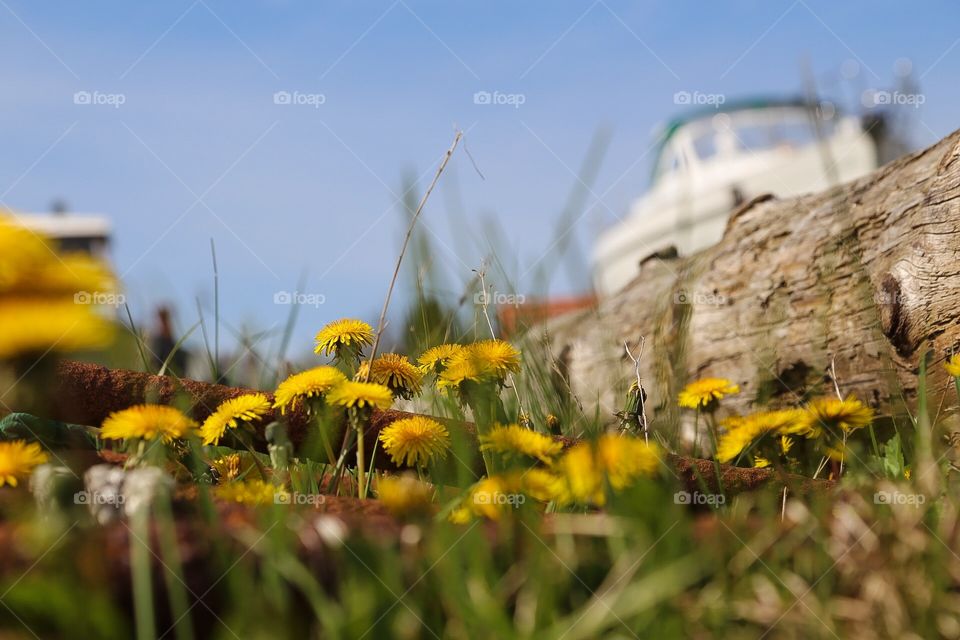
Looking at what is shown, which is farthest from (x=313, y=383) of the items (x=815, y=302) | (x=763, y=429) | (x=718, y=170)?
(x=718, y=170)

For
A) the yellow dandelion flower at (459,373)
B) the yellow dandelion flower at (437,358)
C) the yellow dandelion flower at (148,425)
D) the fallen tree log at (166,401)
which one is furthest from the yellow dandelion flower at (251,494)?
the yellow dandelion flower at (437,358)

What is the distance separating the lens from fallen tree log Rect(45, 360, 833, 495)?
175 cm

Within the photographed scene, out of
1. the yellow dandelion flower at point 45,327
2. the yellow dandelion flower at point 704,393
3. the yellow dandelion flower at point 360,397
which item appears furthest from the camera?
the yellow dandelion flower at point 704,393

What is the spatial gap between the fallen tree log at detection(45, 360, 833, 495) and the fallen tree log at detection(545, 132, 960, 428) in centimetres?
38

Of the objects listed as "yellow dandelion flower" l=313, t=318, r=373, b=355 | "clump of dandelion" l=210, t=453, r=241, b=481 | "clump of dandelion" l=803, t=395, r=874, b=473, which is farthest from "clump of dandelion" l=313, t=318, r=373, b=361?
"clump of dandelion" l=803, t=395, r=874, b=473

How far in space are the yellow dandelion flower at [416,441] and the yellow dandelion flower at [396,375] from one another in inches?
6.6

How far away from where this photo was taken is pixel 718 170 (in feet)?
42.1

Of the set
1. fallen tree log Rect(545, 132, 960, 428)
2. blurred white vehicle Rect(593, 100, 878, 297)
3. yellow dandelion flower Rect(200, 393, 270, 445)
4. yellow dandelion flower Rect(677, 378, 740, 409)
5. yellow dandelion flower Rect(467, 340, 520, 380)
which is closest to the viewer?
yellow dandelion flower Rect(200, 393, 270, 445)

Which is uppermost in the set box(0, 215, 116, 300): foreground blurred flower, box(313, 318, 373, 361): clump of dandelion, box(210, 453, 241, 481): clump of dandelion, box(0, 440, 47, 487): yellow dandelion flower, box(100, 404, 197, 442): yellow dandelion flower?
box(0, 215, 116, 300): foreground blurred flower

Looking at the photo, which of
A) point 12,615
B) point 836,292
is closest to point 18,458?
point 12,615

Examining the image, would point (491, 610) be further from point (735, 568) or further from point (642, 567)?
point (735, 568)

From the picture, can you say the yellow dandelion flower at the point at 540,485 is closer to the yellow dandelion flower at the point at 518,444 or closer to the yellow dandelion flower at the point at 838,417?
the yellow dandelion flower at the point at 518,444

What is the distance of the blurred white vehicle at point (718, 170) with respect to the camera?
10.4m

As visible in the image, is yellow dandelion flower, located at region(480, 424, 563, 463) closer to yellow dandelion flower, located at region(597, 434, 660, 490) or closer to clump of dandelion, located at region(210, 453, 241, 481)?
yellow dandelion flower, located at region(597, 434, 660, 490)
